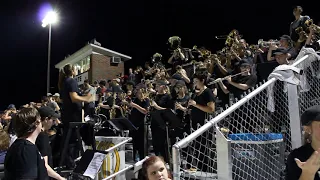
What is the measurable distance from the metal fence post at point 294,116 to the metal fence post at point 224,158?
1.07 m

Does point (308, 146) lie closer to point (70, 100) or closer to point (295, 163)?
point (295, 163)

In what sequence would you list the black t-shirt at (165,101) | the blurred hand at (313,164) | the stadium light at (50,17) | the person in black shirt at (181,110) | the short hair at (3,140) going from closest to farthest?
1. the blurred hand at (313,164)
2. the short hair at (3,140)
3. the person in black shirt at (181,110)
4. the black t-shirt at (165,101)
5. the stadium light at (50,17)

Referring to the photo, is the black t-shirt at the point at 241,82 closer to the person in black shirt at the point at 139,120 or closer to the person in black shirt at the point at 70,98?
the person in black shirt at the point at 139,120

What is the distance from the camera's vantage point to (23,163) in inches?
133

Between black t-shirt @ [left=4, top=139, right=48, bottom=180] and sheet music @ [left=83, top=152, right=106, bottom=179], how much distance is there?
1782 mm

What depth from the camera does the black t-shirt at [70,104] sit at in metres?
6.26

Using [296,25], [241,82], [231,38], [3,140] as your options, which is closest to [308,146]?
[3,140]

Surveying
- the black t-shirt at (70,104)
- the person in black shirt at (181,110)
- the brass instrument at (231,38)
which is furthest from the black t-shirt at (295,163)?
the brass instrument at (231,38)

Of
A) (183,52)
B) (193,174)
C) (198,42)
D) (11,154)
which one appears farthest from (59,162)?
(198,42)

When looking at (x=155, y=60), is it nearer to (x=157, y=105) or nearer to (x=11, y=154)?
(x=157, y=105)

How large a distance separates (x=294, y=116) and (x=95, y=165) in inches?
120

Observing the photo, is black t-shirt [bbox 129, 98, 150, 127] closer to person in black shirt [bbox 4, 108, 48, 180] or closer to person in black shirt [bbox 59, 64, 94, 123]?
person in black shirt [bbox 59, 64, 94, 123]

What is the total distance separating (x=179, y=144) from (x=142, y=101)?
19.2 ft

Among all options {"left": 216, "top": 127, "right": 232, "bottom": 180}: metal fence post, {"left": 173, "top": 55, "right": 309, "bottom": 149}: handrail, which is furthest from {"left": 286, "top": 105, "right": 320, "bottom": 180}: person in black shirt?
{"left": 173, "top": 55, "right": 309, "bottom": 149}: handrail
